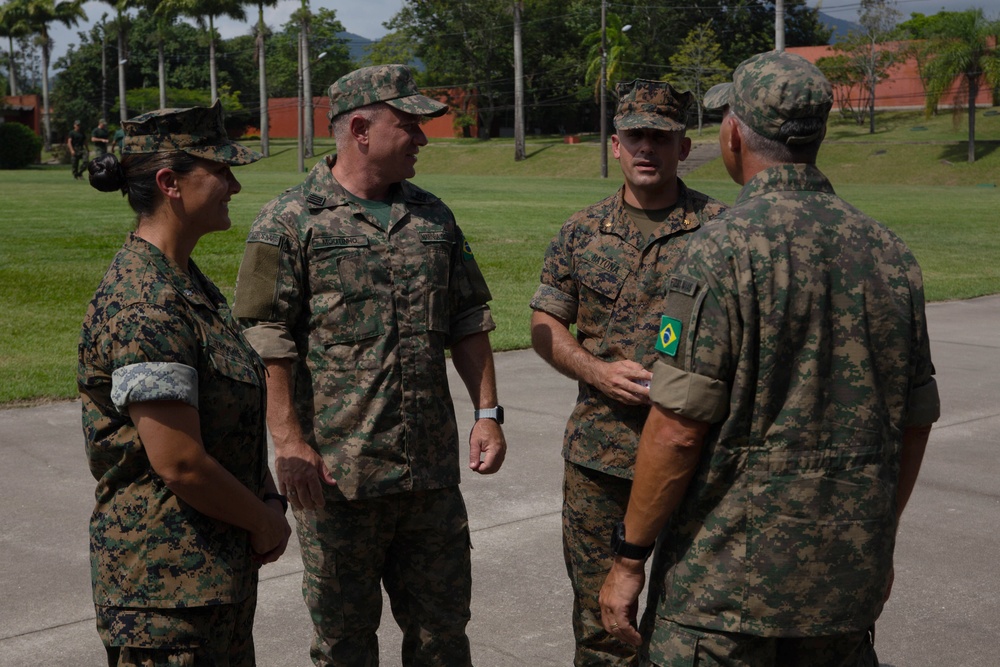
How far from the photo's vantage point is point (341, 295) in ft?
11.4

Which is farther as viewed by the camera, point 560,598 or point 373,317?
point 560,598

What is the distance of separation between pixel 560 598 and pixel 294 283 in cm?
204

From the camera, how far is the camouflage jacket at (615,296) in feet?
12.1

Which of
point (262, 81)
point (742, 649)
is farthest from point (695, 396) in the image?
point (262, 81)

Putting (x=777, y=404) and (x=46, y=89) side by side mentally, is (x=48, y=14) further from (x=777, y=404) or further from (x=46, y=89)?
(x=777, y=404)

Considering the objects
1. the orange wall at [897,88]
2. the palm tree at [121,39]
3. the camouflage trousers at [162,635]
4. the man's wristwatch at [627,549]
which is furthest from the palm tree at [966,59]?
the camouflage trousers at [162,635]

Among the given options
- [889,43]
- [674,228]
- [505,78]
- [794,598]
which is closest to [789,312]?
[794,598]

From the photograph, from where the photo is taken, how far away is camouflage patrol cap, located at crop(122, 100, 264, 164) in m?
2.70

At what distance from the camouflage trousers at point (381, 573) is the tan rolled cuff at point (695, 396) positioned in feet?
4.22

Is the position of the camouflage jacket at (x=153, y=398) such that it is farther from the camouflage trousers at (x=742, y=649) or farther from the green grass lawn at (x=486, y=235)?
the green grass lawn at (x=486, y=235)

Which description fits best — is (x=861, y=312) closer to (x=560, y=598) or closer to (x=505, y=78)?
(x=560, y=598)

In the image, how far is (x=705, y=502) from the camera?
2.51m

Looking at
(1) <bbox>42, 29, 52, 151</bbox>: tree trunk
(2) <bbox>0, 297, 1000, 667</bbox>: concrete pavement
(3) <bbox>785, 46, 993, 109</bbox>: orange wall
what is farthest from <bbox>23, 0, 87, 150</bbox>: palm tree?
(2) <bbox>0, 297, 1000, 667</bbox>: concrete pavement

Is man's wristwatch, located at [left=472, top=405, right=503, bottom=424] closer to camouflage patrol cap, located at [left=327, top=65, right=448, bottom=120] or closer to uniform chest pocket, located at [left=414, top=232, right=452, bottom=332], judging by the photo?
uniform chest pocket, located at [left=414, top=232, right=452, bottom=332]
